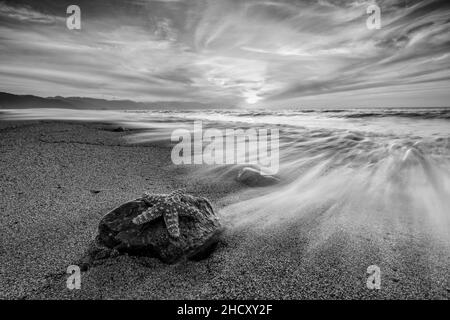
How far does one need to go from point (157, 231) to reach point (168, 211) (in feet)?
0.79

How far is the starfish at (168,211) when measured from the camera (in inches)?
111

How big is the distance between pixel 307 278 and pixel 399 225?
6.28 ft

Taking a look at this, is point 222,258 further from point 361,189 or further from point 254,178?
point 361,189

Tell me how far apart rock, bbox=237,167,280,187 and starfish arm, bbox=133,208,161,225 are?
2915 millimetres

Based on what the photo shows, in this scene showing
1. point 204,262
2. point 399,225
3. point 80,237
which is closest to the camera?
point 204,262

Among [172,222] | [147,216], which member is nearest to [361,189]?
[172,222]

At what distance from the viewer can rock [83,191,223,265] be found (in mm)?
2848

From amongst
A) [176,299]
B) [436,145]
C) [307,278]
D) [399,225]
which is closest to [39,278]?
[176,299]

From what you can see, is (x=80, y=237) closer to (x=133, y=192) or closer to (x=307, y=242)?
(x=133, y=192)

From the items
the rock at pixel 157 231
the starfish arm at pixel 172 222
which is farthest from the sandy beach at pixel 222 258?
the starfish arm at pixel 172 222

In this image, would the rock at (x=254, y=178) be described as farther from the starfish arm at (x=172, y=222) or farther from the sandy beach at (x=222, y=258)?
the starfish arm at (x=172, y=222)

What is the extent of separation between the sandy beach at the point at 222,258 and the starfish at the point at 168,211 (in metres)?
0.42
